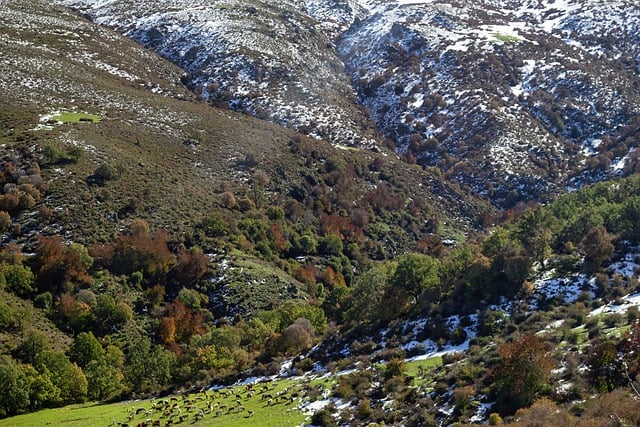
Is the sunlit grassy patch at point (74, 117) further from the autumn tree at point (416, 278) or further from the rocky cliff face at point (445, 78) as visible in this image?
the autumn tree at point (416, 278)

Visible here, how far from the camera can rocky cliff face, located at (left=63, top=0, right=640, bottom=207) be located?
113 metres

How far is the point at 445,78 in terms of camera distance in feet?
454

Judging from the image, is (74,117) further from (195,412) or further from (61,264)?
(195,412)

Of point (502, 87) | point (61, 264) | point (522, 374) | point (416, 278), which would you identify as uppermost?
point (502, 87)

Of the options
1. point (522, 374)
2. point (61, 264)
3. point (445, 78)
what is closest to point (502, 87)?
point (445, 78)

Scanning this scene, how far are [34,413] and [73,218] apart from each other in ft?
107

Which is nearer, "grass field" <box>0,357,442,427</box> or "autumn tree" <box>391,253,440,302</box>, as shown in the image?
"grass field" <box>0,357,442,427</box>

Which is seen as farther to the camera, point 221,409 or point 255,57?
point 255,57

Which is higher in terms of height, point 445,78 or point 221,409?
point 445,78

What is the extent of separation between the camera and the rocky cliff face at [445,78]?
113 meters

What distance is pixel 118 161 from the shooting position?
82.8 m

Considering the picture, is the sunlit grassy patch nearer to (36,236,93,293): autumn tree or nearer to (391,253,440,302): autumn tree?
(36,236,93,293): autumn tree

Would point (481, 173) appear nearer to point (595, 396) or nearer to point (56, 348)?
point (56, 348)

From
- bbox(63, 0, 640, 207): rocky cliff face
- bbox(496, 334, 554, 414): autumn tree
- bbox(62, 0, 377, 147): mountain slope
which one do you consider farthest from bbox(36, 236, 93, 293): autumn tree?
bbox(63, 0, 640, 207): rocky cliff face
